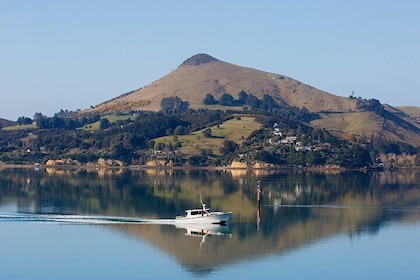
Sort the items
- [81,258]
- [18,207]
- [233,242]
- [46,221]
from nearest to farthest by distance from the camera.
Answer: [81,258] → [233,242] → [46,221] → [18,207]

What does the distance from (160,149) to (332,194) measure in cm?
8564

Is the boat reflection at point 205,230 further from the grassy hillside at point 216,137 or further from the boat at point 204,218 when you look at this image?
the grassy hillside at point 216,137

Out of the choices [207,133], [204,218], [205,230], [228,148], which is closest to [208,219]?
[204,218]

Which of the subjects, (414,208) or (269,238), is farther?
(414,208)

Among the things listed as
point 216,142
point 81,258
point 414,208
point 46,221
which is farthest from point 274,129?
point 81,258

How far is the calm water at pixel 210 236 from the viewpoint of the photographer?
4869cm

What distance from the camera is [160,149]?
179 m

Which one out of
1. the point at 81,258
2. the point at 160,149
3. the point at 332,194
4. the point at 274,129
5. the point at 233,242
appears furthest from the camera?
the point at 274,129

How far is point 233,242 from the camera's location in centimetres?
5747

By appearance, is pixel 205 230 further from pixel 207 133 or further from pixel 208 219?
pixel 207 133

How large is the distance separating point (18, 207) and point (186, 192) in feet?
80.7

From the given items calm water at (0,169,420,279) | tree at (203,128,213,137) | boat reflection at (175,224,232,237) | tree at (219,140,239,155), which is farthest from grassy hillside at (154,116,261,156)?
boat reflection at (175,224,232,237)

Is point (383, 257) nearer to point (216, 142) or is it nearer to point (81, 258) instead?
point (81, 258)

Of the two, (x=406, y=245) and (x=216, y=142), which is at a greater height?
(x=216, y=142)
